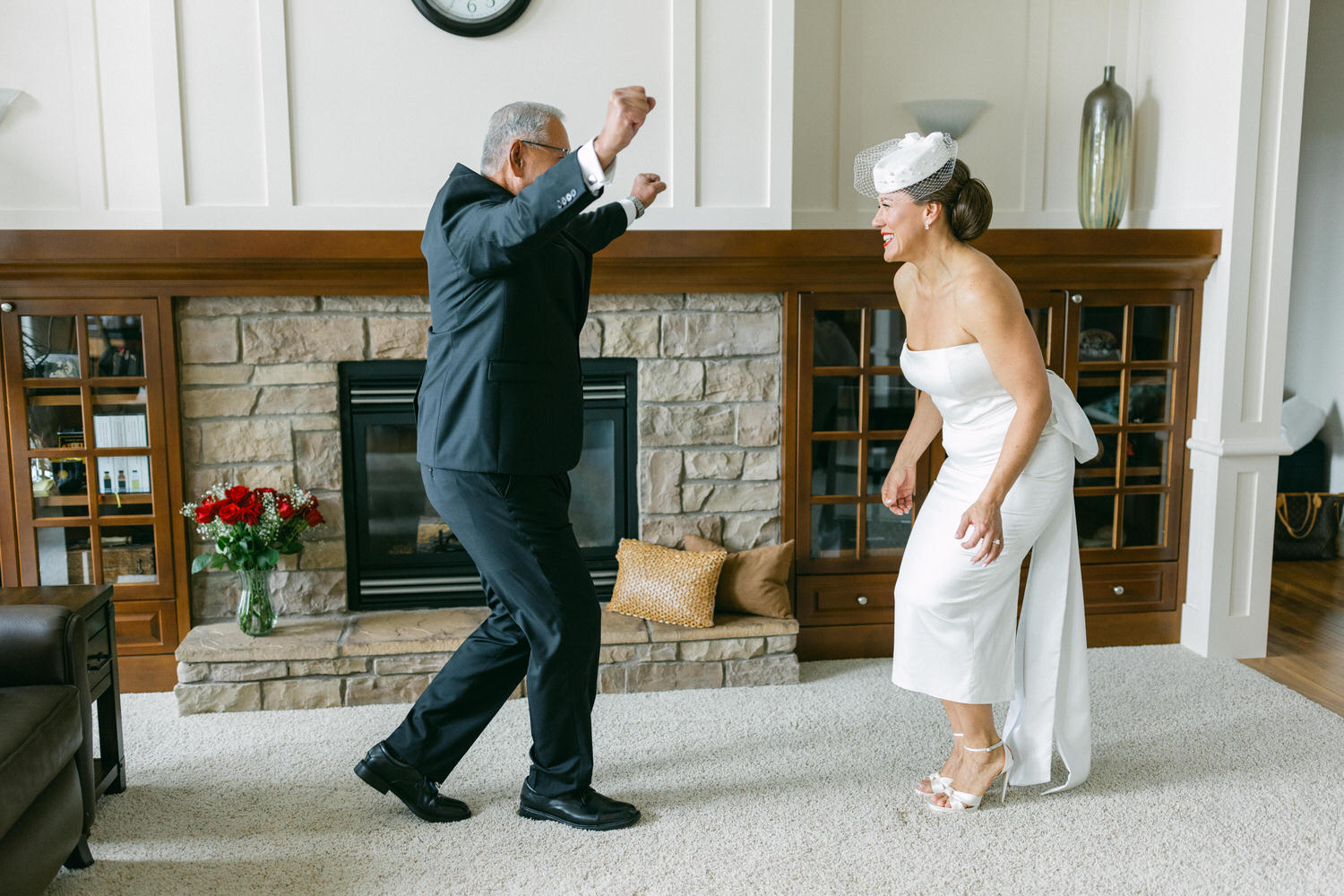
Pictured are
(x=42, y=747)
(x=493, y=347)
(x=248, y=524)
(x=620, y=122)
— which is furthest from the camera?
(x=248, y=524)

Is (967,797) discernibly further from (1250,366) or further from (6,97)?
(6,97)

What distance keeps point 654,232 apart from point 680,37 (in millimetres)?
597

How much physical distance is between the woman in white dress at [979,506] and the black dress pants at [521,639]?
78cm

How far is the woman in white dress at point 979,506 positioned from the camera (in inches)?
92.4

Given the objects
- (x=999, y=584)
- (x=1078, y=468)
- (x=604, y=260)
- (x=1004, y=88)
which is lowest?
(x=999, y=584)

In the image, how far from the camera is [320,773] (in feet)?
9.04

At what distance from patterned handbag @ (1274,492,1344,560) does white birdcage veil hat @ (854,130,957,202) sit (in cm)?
337

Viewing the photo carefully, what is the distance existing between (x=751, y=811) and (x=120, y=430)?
2.25m

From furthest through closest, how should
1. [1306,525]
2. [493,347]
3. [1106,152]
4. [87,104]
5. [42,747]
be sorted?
[1306,525] → [1106,152] → [87,104] → [493,347] → [42,747]

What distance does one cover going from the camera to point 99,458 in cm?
333

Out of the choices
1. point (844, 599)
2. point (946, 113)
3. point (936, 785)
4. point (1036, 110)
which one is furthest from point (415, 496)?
point (1036, 110)

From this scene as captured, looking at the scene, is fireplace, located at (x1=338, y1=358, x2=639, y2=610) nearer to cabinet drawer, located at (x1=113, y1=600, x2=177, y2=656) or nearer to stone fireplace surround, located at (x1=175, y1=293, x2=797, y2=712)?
stone fireplace surround, located at (x1=175, y1=293, x2=797, y2=712)

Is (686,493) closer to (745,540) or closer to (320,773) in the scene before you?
(745,540)

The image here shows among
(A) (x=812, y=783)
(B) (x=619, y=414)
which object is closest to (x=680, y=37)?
(B) (x=619, y=414)
